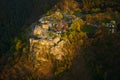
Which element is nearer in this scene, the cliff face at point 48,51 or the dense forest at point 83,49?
the dense forest at point 83,49

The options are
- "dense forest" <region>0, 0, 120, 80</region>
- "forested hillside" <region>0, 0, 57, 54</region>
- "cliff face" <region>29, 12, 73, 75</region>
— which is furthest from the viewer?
"forested hillside" <region>0, 0, 57, 54</region>

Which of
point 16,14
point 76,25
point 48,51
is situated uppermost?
point 16,14

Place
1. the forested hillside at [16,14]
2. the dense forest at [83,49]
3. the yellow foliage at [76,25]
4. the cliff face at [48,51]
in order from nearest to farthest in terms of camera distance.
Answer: the dense forest at [83,49]
the cliff face at [48,51]
the yellow foliage at [76,25]
the forested hillside at [16,14]

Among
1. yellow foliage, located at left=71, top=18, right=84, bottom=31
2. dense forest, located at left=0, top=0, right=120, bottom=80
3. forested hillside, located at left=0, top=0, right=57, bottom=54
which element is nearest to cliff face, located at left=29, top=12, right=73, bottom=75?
dense forest, located at left=0, top=0, right=120, bottom=80

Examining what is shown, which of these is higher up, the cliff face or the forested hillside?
the forested hillside

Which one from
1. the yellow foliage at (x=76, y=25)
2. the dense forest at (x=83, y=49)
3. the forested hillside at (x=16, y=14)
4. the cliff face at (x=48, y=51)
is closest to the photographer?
the dense forest at (x=83, y=49)

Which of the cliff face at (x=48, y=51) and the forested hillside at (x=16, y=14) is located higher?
the forested hillside at (x=16, y=14)

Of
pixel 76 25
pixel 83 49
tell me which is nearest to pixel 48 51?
pixel 83 49

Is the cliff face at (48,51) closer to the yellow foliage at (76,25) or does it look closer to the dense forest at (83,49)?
the dense forest at (83,49)

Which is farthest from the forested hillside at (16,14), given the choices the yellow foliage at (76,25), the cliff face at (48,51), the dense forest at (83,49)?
the yellow foliage at (76,25)

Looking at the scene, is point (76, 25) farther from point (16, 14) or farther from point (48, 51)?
point (16, 14)

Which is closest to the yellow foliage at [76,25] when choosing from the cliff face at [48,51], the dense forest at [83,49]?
the dense forest at [83,49]

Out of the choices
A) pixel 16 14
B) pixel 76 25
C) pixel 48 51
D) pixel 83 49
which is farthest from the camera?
pixel 16 14

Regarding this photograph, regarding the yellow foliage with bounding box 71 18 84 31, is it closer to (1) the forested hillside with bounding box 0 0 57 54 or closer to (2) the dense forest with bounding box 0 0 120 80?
(2) the dense forest with bounding box 0 0 120 80
